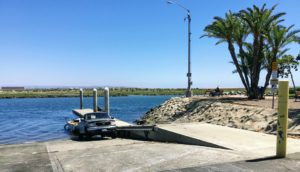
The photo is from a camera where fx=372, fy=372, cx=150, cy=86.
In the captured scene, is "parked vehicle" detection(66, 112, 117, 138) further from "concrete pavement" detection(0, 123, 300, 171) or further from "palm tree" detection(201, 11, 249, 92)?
"palm tree" detection(201, 11, 249, 92)

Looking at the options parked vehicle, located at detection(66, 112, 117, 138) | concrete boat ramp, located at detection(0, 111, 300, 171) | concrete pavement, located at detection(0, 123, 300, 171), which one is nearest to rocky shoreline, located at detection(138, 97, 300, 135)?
concrete boat ramp, located at detection(0, 111, 300, 171)

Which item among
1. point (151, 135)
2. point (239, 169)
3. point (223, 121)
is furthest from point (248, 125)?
point (239, 169)

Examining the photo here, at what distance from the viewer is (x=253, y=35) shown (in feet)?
107

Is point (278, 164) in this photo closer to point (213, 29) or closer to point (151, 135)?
point (151, 135)

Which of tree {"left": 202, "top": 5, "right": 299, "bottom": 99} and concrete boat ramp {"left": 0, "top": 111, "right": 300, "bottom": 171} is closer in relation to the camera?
concrete boat ramp {"left": 0, "top": 111, "right": 300, "bottom": 171}

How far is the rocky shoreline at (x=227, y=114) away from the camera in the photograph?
19688 mm

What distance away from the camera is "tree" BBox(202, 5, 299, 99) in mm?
31609

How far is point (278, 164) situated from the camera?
10.0 m

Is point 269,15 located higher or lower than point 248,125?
higher

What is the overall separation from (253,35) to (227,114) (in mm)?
10702

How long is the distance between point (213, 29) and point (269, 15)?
5176 mm

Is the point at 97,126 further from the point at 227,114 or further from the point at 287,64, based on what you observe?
the point at 287,64

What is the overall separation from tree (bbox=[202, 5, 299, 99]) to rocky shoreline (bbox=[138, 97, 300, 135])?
210 inches

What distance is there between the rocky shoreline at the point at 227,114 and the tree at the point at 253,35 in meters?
5.33
